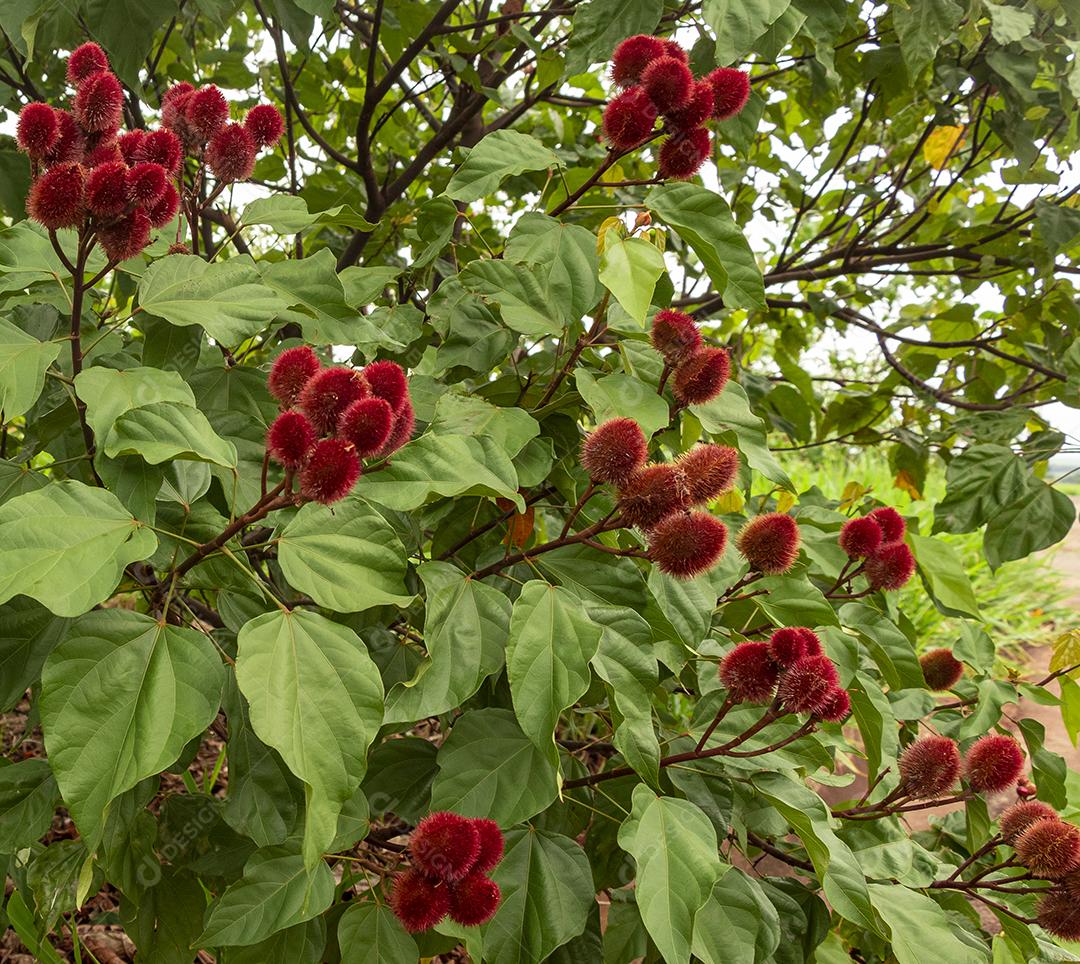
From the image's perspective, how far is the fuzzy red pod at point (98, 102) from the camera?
116cm

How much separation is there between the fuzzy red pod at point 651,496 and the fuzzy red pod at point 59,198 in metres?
0.74

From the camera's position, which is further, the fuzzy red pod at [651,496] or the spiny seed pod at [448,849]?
the fuzzy red pod at [651,496]

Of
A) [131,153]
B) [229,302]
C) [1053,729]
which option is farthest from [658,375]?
[1053,729]

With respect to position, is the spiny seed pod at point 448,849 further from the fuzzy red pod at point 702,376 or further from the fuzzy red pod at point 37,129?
the fuzzy red pod at point 37,129

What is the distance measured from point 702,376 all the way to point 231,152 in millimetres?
791

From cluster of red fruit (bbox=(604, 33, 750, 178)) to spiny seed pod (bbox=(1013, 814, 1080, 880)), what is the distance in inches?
43.1

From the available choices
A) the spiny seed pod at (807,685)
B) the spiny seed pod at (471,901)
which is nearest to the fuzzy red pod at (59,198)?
the spiny seed pod at (471,901)

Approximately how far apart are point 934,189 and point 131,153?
103 inches

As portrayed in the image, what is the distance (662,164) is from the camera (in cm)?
134

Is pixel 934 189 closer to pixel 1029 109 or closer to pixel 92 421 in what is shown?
pixel 1029 109

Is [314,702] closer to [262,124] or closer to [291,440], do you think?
[291,440]

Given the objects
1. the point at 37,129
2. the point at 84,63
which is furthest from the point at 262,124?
the point at 37,129

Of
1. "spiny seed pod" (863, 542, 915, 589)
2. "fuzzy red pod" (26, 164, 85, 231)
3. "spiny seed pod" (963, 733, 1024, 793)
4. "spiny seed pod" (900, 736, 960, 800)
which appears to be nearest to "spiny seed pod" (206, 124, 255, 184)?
"fuzzy red pod" (26, 164, 85, 231)

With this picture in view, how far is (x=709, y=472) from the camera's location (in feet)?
3.85
